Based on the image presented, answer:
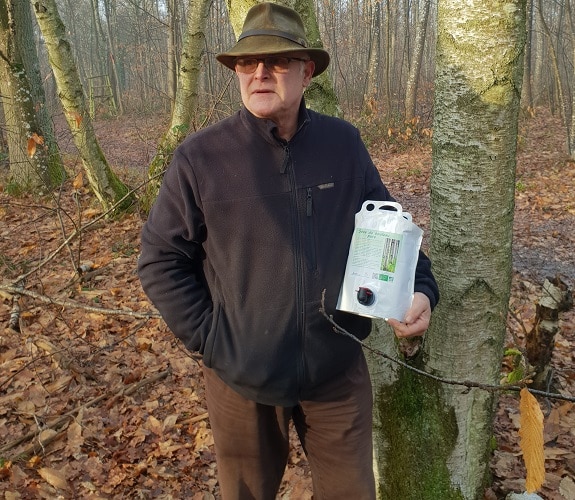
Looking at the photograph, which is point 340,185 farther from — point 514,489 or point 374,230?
point 514,489

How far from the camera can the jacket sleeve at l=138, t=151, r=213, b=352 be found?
1.83m

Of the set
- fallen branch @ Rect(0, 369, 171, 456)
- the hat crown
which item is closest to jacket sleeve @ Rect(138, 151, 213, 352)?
the hat crown

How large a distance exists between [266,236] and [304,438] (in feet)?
3.20

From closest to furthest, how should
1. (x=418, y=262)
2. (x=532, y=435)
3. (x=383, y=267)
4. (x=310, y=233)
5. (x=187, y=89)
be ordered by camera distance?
(x=532, y=435)
(x=383, y=267)
(x=310, y=233)
(x=418, y=262)
(x=187, y=89)

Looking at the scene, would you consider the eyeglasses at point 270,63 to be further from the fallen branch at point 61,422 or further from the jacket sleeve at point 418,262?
the fallen branch at point 61,422

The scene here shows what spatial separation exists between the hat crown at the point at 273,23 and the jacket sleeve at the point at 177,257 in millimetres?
572

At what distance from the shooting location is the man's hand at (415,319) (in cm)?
175

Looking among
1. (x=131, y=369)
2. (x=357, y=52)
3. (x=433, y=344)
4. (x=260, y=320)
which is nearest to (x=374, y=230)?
(x=260, y=320)

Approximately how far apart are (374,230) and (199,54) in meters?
5.93

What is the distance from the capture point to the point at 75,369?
159 inches

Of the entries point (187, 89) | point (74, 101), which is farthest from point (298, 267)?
point (74, 101)

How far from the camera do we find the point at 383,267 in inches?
68.3

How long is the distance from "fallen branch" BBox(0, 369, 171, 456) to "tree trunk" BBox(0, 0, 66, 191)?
479 centimetres

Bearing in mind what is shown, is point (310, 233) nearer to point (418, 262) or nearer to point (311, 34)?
point (418, 262)
